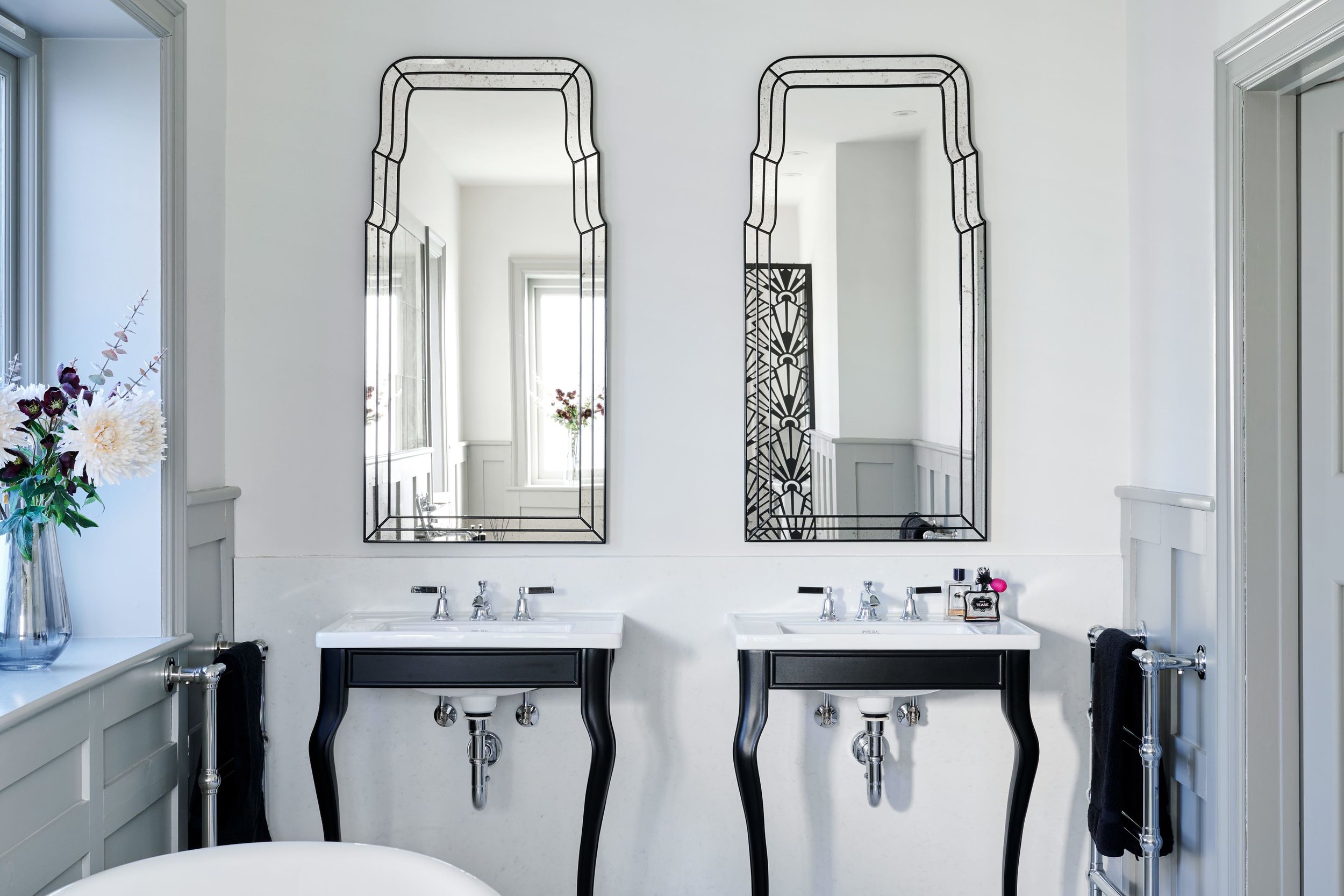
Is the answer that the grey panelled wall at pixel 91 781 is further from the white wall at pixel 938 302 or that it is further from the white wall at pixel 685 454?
the white wall at pixel 938 302

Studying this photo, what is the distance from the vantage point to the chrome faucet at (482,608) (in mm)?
2328

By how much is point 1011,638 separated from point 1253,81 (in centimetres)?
→ 123

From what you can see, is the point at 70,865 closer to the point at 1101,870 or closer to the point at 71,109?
the point at 71,109

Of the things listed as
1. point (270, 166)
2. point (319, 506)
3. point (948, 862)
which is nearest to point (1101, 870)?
point (948, 862)

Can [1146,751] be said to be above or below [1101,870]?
above

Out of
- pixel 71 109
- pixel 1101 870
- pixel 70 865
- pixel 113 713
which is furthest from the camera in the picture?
pixel 1101 870

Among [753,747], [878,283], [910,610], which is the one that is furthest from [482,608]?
[878,283]

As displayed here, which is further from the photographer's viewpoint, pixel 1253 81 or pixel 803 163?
pixel 803 163

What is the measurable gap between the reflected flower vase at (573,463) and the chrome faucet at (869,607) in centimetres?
78

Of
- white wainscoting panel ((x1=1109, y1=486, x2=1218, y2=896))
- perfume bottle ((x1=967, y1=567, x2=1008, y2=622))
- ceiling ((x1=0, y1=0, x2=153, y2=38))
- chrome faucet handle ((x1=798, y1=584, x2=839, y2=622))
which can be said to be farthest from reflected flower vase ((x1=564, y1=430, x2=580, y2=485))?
white wainscoting panel ((x1=1109, y1=486, x2=1218, y2=896))

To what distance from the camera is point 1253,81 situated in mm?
1823

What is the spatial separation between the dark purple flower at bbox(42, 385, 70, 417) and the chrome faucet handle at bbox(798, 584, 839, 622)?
1652 millimetres

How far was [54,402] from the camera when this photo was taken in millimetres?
1677

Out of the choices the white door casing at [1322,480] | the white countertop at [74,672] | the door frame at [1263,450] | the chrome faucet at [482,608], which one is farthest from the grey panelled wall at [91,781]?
the white door casing at [1322,480]
